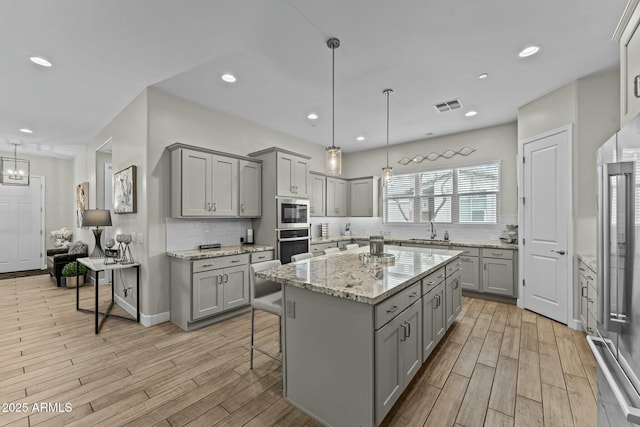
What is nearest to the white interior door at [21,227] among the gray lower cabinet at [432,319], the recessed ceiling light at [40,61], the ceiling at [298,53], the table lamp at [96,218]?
the ceiling at [298,53]

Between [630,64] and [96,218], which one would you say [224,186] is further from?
[630,64]

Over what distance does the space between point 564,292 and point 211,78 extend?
514 cm

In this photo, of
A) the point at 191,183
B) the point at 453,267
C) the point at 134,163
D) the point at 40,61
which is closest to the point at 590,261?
the point at 453,267

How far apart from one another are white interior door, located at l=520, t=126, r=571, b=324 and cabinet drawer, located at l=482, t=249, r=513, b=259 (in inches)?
10.5

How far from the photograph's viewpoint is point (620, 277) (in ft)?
3.65

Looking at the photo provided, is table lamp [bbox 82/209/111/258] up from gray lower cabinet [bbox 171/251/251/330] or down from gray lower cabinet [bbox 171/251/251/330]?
up

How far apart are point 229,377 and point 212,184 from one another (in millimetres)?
2469

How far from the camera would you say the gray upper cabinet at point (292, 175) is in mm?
4320

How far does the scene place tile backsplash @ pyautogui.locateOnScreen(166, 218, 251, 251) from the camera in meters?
3.71

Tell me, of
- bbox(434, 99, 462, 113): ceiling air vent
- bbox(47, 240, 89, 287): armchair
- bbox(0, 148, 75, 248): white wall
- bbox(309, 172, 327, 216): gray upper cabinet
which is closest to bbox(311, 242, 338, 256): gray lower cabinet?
bbox(309, 172, 327, 216): gray upper cabinet

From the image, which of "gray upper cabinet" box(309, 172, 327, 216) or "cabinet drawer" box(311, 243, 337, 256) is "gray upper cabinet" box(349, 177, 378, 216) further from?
"cabinet drawer" box(311, 243, 337, 256)

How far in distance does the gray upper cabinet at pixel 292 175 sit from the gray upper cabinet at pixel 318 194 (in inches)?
37.0

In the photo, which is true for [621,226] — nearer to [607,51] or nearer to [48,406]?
[607,51]

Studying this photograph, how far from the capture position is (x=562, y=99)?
11.3 ft
